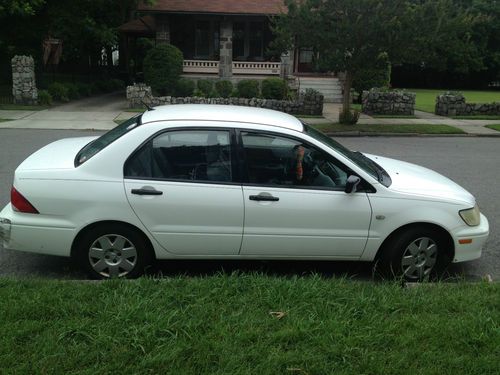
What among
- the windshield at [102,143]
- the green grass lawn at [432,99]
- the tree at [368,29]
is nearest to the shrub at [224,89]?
the tree at [368,29]

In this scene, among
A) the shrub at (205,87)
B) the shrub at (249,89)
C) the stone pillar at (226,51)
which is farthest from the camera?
the stone pillar at (226,51)

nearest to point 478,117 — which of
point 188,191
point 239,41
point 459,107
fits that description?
point 459,107

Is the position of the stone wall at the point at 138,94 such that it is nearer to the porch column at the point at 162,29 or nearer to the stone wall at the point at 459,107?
the porch column at the point at 162,29

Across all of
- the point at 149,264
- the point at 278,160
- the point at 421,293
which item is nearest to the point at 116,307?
the point at 149,264

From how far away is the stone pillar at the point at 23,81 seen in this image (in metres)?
20.3

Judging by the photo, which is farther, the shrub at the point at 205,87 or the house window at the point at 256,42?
the house window at the point at 256,42

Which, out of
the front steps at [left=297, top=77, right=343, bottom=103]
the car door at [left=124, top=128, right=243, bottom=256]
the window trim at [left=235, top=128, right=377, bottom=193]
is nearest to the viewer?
the car door at [left=124, top=128, right=243, bottom=256]

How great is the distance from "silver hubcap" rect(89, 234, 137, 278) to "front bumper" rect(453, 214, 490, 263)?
112 inches

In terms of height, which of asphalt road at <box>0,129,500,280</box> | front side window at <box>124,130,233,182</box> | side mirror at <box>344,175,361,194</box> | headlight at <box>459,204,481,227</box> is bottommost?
asphalt road at <box>0,129,500,280</box>

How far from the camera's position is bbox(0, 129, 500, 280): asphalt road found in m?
4.94

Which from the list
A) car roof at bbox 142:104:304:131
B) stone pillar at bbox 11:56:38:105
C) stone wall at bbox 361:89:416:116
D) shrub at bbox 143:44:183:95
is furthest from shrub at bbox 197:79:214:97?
car roof at bbox 142:104:304:131

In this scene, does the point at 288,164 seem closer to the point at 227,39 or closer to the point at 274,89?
the point at 274,89

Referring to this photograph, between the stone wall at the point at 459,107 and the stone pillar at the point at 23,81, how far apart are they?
16.1 meters

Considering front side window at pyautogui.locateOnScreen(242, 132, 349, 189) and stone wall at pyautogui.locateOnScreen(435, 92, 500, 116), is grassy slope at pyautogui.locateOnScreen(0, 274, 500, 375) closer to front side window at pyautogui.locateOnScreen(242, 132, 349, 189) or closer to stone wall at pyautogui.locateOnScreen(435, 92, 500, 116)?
front side window at pyautogui.locateOnScreen(242, 132, 349, 189)
